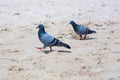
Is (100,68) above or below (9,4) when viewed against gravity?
below

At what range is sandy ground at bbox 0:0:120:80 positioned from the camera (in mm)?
6852

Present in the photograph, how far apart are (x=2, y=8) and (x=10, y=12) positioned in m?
0.41

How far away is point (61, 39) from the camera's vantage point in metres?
9.05

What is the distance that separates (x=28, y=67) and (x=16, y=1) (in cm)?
543

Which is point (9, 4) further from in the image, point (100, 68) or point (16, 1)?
point (100, 68)

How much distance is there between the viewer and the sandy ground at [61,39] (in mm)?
6852

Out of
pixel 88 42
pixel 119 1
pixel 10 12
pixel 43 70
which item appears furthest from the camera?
pixel 119 1

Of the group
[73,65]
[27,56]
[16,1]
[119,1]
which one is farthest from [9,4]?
[73,65]

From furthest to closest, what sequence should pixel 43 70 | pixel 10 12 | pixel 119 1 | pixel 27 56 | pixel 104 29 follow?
pixel 119 1 < pixel 10 12 < pixel 104 29 < pixel 27 56 < pixel 43 70

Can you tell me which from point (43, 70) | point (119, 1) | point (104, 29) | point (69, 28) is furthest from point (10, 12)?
point (43, 70)

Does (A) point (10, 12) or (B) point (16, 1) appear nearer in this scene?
(A) point (10, 12)

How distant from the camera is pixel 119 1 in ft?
42.9

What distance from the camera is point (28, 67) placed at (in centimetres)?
709

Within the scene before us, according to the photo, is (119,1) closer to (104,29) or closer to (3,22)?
(104,29)
